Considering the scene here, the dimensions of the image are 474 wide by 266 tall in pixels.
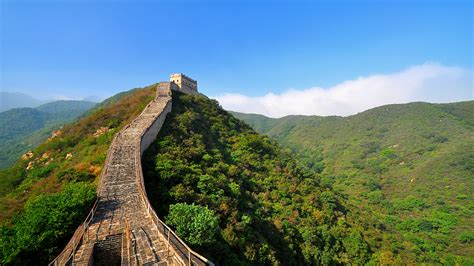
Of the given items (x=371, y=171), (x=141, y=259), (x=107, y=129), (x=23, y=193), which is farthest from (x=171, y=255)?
(x=371, y=171)

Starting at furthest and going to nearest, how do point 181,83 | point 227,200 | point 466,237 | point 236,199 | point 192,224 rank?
point 466,237 → point 181,83 → point 236,199 → point 227,200 → point 192,224

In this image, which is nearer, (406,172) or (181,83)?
(181,83)

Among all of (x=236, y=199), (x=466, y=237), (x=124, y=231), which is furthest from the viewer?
(x=466, y=237)

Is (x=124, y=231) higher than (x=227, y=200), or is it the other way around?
(x=124, y=231)

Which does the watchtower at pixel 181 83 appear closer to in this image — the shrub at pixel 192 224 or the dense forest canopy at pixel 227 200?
the dense forest canopy at pixel 227 200

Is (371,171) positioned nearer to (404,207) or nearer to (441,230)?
(404,207)

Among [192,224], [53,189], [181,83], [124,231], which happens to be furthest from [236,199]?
[181,83]

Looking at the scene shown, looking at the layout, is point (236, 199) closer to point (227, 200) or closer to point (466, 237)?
point (227, 200)
